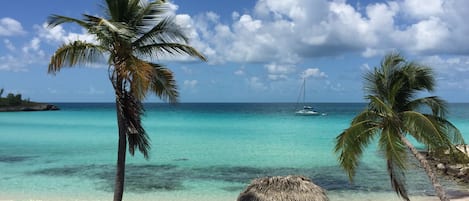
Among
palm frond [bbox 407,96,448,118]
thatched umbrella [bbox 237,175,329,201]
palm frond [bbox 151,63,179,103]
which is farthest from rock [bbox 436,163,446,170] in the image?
palm frond [bbox 151,63,179,103]

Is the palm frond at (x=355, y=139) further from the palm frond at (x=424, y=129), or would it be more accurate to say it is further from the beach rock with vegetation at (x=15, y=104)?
the beach rock with vegetation at (x=15, y=104)

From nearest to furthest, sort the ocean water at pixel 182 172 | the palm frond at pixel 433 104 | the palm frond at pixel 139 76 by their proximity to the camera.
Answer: the palm frond at pixel 139 76 → the palm frond at pixel 433 104 → the ocean water at pixel 182 172

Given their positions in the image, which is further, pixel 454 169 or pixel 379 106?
pixel 454 169

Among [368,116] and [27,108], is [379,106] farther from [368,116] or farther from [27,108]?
[27,108]

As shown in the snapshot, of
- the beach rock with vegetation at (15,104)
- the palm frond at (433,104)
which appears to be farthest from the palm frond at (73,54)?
the beach rock with vegetation at (15,104)

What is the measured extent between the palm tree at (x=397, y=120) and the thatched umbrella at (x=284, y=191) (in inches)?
66.2

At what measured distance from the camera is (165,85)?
749 cm

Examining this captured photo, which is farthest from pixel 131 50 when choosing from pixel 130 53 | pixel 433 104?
pixel 433 104

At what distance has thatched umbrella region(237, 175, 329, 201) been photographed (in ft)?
25.3

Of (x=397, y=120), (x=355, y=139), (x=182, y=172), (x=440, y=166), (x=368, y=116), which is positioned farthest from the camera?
(x=182, y=172)

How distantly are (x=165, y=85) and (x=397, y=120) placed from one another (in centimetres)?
469

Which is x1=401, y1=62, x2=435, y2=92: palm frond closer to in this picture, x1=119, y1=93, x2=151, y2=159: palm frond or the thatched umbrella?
the thatched umbrella

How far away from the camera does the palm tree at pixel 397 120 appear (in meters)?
8.23

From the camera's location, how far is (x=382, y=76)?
30.2 feet
